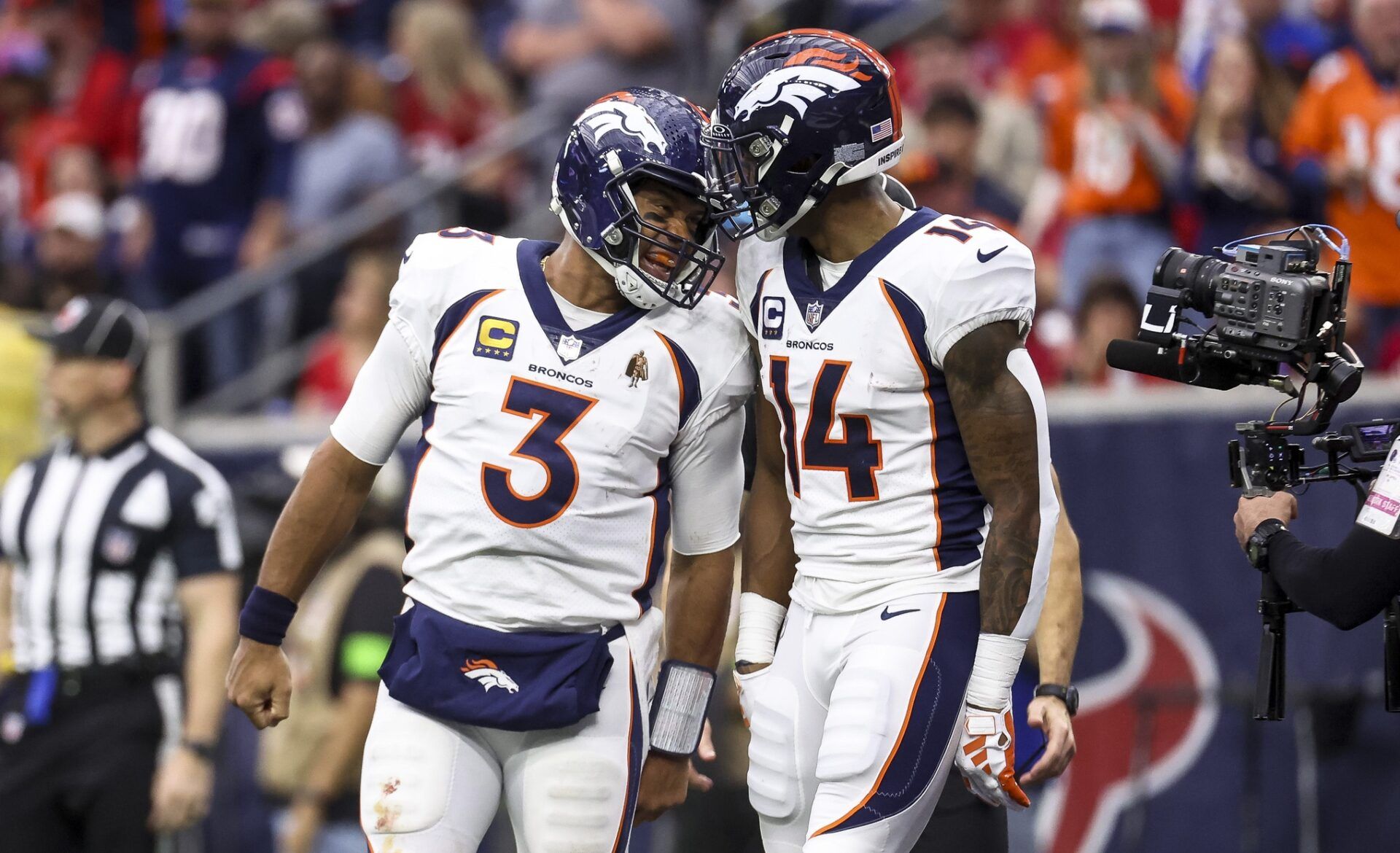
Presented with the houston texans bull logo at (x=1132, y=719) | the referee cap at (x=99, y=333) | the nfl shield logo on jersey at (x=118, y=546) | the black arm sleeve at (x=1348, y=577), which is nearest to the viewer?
the black arm sleeve at (x=1348, y=577)

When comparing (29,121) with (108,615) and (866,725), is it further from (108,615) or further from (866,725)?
(866,725)

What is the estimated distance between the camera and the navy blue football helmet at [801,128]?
4.09 meters

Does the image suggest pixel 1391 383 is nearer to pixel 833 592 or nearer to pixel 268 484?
pixel 833 592

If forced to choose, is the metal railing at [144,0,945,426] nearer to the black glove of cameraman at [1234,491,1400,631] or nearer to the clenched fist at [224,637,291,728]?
the clenched fist at [224,637,291,728]

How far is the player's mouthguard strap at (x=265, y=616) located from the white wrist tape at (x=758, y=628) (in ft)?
3.27

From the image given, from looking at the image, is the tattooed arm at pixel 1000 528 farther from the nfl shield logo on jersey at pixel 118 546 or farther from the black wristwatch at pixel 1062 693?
the nfl shield logo on jersey at pixel 118 546

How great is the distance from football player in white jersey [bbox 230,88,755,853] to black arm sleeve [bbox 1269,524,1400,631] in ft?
4.03

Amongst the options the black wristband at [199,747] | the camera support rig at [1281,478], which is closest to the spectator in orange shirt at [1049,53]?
the black wristband at [199,747]

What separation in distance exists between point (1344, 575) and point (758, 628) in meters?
1.27

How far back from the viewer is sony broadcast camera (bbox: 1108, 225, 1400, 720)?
12.8ft

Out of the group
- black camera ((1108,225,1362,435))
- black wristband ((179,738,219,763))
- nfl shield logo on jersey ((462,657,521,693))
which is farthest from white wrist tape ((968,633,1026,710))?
black wristband ((179,738,219,763))

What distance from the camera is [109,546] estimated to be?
6.54 meters

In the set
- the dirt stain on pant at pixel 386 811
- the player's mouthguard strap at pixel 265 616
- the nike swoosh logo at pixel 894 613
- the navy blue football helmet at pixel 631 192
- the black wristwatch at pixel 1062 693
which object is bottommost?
the dirt stain on pant at pixel 386 811

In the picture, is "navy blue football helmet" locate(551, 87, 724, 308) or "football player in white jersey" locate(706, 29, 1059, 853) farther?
"navy blue football helmet" locate(551, 87, 724, 308)
